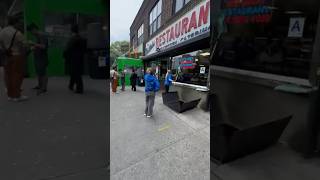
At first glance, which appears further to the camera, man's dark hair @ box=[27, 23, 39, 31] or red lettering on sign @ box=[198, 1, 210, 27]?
red lettering on sign @ box=[198, 1, 210, 27]

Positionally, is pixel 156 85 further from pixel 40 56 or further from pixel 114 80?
pixel 40 56

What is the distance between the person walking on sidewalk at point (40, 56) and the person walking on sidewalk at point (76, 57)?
7 centimetres

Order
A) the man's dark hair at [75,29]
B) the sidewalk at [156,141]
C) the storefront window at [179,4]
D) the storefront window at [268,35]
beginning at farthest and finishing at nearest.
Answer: the sidewalk at [156,141]
the storefront window at [179,4]
the man's dark hair at [75,29]
the storefront window at [268,35]

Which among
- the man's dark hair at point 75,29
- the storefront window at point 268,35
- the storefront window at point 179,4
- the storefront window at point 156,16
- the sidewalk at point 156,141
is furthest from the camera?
the sidewalk at point 156,141

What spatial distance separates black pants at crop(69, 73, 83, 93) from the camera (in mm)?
936

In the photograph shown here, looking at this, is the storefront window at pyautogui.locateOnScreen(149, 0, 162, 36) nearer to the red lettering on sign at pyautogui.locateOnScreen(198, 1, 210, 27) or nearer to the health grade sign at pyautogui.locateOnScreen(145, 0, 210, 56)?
the health grade sign at pyautogui.locateOnScreen(145, 0, 210, 56)

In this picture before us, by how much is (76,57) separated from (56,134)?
0.27m

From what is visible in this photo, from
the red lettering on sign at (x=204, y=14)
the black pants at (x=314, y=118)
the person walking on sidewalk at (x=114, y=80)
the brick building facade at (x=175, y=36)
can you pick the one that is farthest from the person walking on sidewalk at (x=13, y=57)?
the black pants at (x=314, y=118)

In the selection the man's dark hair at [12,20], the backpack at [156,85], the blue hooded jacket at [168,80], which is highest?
the man's dark hair at [12,20]

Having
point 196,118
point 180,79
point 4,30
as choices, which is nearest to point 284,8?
point 180,79

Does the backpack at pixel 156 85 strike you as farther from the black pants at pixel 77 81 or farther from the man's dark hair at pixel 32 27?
the man's dark hair at pixel 32 27

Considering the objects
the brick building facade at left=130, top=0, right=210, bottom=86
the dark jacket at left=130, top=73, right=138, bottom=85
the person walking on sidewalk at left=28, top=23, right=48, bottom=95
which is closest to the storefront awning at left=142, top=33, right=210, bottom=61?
the brick building facade at left=130, top=0, right=210, bottom=86

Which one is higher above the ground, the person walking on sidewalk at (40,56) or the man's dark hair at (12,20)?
the man's dark hair at (12,20)

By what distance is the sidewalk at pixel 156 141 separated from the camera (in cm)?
124
